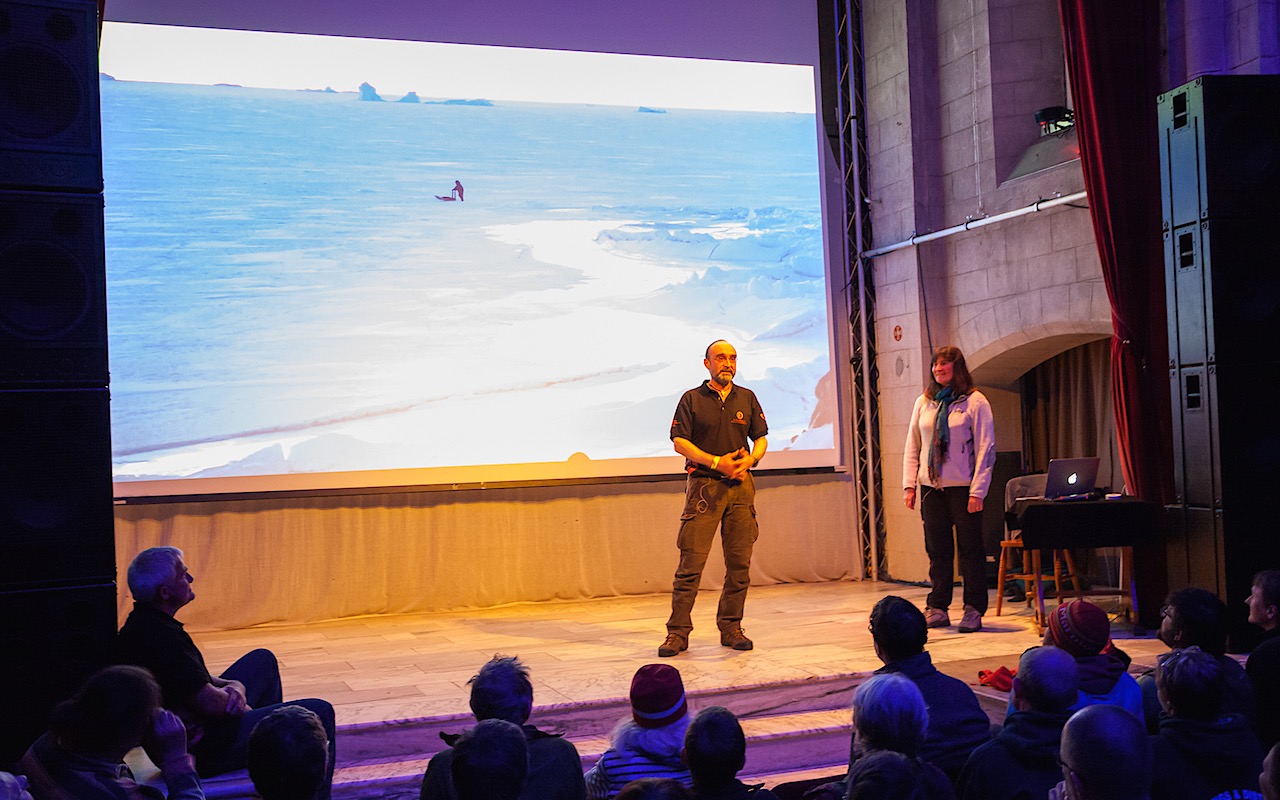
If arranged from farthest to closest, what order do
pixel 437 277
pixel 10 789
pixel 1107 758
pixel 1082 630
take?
pixel 437 277, pixel 1082 630, pixel 10 789, pixel 1107 758

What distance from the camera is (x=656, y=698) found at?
2.54 metres

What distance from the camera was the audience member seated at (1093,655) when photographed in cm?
292

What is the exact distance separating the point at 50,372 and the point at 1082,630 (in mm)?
2769

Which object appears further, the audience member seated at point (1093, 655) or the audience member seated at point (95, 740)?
the audience member seated at point (1093, 655)

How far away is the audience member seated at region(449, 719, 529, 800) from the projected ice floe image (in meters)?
5.44

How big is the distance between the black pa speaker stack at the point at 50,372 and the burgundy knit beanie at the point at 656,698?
1520 millimetres

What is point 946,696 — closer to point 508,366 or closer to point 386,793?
point 386,793

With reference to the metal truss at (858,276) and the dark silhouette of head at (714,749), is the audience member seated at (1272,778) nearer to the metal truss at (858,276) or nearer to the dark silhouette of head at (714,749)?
the dark silhouette of head at (714,749)

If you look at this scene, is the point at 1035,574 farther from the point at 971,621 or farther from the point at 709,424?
the point at 709,424

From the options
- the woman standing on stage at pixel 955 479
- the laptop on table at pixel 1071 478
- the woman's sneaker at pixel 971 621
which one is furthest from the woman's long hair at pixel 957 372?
the woman's sneaker at pixel 971 621

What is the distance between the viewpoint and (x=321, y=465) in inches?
283

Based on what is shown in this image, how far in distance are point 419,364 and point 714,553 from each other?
2.42 m

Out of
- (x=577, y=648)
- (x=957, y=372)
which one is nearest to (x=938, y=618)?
(x=957, y=372)

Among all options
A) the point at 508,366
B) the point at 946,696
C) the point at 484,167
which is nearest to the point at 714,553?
the point at 508,366
